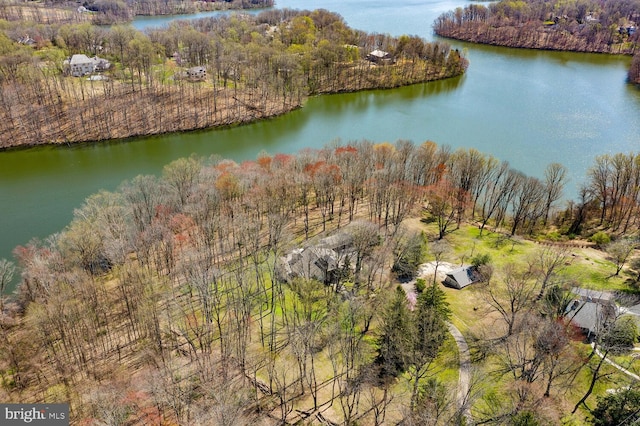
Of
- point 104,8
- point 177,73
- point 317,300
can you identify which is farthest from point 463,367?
point 104,8

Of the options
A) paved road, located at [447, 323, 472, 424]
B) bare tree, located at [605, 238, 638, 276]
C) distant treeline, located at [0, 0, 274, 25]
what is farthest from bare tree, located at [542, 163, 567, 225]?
distant treeline, located at [0, 0, 274, 25]

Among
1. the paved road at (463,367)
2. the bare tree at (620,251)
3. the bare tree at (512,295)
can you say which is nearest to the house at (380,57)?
the bare tree at (620,251)

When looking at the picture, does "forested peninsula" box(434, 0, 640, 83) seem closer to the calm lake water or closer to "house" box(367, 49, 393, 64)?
the calm lake water

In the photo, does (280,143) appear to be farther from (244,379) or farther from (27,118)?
(244,379)

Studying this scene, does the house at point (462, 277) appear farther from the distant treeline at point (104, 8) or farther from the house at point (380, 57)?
the distant treeline at point (104, 8)

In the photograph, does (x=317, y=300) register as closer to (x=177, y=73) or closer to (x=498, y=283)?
(x=498, y=283)
